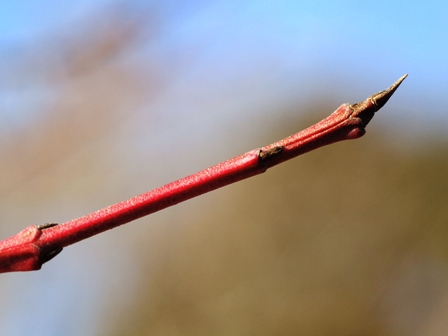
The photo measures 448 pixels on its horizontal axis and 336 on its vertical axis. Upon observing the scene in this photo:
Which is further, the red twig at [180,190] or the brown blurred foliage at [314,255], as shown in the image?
the brown blurred foliage at [314,255]

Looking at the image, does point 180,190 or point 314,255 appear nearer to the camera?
point 180,190

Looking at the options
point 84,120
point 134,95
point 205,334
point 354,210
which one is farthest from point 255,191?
point 84,120

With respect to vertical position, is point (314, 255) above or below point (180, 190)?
above

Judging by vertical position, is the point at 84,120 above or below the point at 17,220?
above

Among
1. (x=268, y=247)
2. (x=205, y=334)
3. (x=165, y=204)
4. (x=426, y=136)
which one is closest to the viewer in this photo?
(x=165, y=204)

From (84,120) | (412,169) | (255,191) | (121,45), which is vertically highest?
(121,45)

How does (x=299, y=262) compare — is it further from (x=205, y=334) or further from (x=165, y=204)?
(x=165, y=204)

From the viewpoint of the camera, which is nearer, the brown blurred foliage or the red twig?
the red twig

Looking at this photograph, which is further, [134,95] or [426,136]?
[134,95]
